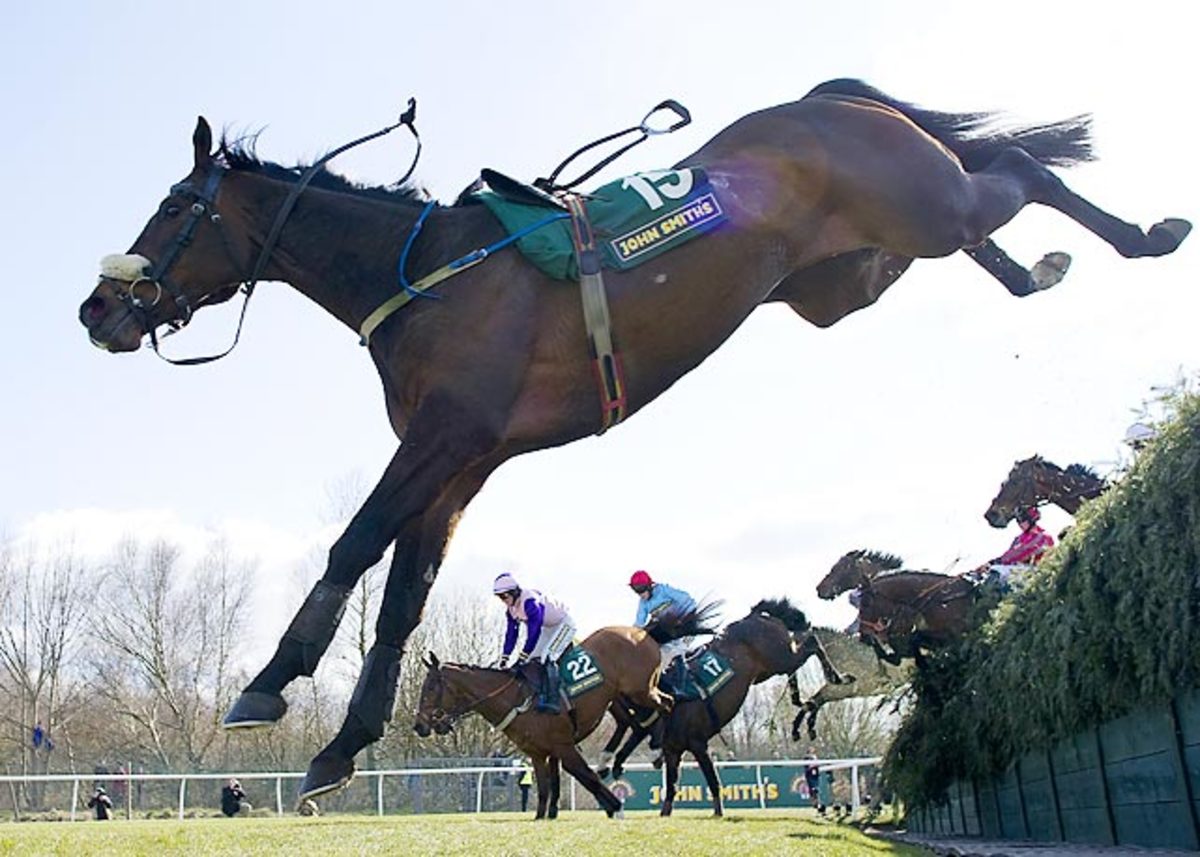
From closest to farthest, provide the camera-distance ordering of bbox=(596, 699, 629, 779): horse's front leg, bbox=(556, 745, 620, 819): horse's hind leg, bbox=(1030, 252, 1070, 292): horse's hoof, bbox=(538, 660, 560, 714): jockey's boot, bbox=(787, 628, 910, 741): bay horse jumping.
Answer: bbox=(1030, 252, 1070, 292): horse's hoof, bbox=(556, 745, 620, 819): horse's hind leg, bbox=(538, 660, 560, 714): jockey's boot, bbox=(596, 699, 629, 779): horse's front leg, bbox=(787, 628, 910, 741): bay horse jumping

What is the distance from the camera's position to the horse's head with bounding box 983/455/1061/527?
44.5 ft

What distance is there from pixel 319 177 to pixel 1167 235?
12.3ft

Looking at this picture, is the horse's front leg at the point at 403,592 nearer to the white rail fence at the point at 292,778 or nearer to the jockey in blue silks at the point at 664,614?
the jockey in blue silks at the point at 664,614

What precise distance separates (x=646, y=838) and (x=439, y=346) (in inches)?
165

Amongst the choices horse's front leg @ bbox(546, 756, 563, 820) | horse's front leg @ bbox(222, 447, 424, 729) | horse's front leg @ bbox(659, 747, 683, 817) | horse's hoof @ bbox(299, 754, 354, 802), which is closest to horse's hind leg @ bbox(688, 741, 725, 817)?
horse's front leg @ bbox(659, 747, 683, 817)

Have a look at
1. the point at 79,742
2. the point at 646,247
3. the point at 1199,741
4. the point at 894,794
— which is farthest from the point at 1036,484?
the point at 79,742

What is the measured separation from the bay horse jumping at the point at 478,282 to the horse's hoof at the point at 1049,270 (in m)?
0.27

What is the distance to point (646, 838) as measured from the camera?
7387 mm

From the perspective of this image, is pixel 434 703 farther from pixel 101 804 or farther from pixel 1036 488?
pixel 101 804

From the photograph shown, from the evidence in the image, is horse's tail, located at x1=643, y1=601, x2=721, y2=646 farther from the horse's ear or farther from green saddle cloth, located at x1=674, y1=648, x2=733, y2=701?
the horse's ear

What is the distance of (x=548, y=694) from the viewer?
13.0m

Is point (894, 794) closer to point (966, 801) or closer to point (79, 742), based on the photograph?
point (966, 801)

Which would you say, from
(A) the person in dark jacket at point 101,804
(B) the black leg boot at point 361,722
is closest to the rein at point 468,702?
(B) the black leg boot at point 361,722

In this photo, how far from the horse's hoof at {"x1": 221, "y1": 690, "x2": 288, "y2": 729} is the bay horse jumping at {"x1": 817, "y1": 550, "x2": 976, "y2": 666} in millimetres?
9143
